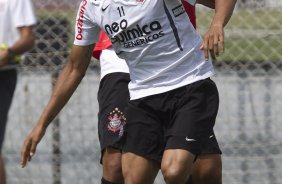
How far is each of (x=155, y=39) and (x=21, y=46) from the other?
183 cm

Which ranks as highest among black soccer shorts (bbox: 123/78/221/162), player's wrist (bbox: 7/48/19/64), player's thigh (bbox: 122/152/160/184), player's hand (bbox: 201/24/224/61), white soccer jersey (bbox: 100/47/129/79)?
player's hand (bbox: 201/24/224/61)

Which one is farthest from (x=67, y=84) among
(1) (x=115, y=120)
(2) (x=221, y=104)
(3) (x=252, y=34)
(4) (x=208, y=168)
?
(3) (x=252, y=34)

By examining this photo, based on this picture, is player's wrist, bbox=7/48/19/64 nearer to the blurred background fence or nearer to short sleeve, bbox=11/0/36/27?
short sleeve, bbox=11/0/36/27

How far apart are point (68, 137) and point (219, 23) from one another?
2.80 meters

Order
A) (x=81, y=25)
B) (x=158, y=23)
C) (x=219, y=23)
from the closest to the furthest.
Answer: (x=219, y=23), (x=158, y=23), (x=81, y=25)

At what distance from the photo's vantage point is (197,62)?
506cm

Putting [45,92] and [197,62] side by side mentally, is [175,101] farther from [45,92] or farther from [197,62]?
[45,92]

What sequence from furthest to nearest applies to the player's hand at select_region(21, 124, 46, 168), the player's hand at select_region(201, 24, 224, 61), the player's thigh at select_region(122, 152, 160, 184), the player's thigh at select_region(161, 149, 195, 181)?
the player's hand at select_region(21, 124, 46, 168), the player's thigh at select_region(122, 152, 160, 184), the player's thigh at select_region(161, 149, 195, 181), the player's hand at select_region(201, 24, 224, 61)

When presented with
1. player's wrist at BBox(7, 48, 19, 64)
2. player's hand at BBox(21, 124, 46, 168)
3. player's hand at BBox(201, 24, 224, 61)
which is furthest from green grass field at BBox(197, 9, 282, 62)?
player's hand at BBox(201, 24, 224, 61)

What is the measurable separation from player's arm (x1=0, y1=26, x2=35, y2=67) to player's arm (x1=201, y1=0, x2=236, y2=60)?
2.13m

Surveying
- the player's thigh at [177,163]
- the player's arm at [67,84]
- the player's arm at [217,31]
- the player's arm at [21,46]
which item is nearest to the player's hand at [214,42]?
the player's arm at [217,31]

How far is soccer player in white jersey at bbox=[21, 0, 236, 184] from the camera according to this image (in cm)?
496

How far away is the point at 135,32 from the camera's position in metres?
5.03

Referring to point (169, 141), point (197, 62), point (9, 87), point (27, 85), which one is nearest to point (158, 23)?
point (197, 62)
